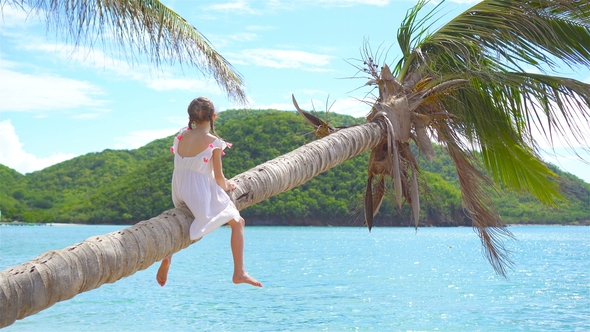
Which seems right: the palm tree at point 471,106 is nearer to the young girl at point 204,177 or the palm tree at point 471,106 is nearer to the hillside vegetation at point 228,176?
the young girl at point 204,177

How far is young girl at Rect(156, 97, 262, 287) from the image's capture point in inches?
144

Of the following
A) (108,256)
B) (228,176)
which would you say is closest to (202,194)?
(108,256)

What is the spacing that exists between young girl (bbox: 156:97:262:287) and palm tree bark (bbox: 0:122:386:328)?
0.15 m

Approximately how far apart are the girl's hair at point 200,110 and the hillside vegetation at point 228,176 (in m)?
39.3

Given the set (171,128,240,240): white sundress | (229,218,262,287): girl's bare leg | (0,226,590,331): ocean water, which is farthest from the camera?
(0,226,590,331): ocean water

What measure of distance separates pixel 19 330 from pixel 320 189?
5455 centimetres

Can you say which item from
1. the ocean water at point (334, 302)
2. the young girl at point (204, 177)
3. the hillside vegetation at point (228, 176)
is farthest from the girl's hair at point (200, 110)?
the hillside vegetation at point (228, 176)

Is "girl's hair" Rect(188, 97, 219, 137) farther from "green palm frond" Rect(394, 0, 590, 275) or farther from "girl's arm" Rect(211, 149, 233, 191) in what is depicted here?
"green palm frond" Rect(394, 0, 590, 275)

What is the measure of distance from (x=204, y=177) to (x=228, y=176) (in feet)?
195

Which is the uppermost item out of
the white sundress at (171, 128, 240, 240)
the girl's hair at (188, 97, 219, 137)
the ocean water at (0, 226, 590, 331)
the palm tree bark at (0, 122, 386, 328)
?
the girl's hair at (188, 97, 219, 137)

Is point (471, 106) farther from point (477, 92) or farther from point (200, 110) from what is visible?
point (200, 110)

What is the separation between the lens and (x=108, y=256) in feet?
10.1

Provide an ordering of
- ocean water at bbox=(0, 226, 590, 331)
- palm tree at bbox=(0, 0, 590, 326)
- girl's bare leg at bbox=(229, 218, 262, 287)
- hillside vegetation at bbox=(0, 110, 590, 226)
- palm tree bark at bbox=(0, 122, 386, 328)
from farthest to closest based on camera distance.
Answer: hillside vegetation at bbox=(0, 110, 590, 226)
ocean water at bbox=(0, 226, 590, 331)
palm tree at bbox=(0, 0, 590, 326)
girl's bare leg at bbox=(229, 218, 262, 287)
palm tree bark at bbox=(0, 122, 386, 328)

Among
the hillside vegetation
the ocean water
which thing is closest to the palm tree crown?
the ocean water
